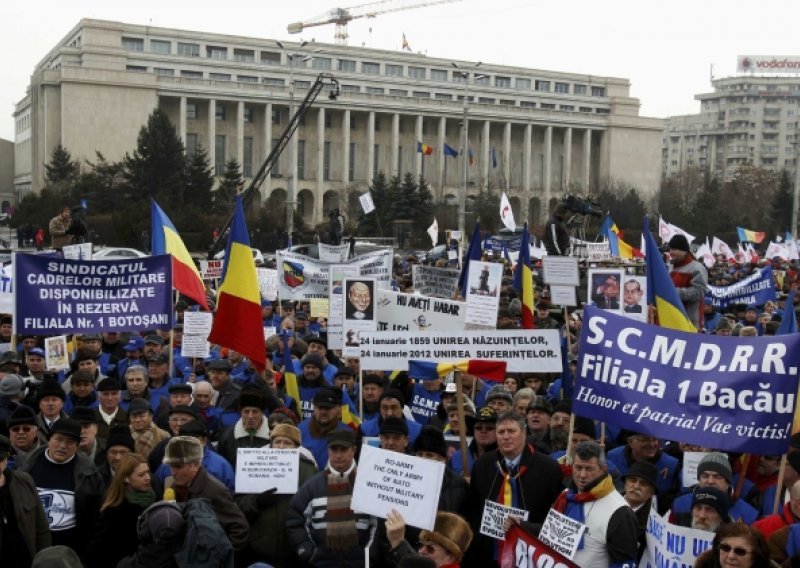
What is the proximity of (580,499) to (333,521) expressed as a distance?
1.28 metres

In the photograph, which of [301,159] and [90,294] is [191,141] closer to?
[301,159]

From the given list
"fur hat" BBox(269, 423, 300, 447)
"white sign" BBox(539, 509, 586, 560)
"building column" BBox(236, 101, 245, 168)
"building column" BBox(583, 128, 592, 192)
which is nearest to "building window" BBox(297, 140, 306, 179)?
"building column" BBox(236, 101, 245, 168)

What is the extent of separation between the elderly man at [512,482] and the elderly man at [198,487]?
48.5 inches

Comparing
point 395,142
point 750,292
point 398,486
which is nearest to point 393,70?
point 395,142

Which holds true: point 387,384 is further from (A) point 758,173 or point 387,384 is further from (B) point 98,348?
(A) point 758,173

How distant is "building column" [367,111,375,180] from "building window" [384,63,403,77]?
10.4m

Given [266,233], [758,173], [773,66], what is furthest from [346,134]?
[773,66]

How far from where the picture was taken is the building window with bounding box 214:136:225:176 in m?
92.5

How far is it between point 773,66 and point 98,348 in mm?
160670

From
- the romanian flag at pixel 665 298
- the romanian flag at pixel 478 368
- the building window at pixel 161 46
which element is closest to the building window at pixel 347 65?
the building window at pixel 161 46

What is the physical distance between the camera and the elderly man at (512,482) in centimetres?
596

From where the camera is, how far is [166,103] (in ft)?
294

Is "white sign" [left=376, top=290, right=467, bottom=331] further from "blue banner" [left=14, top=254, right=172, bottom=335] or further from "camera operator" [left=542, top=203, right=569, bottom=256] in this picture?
"camera operator" [left=542, top=203, right=569, bottom=256]

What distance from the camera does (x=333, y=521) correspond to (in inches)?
229
